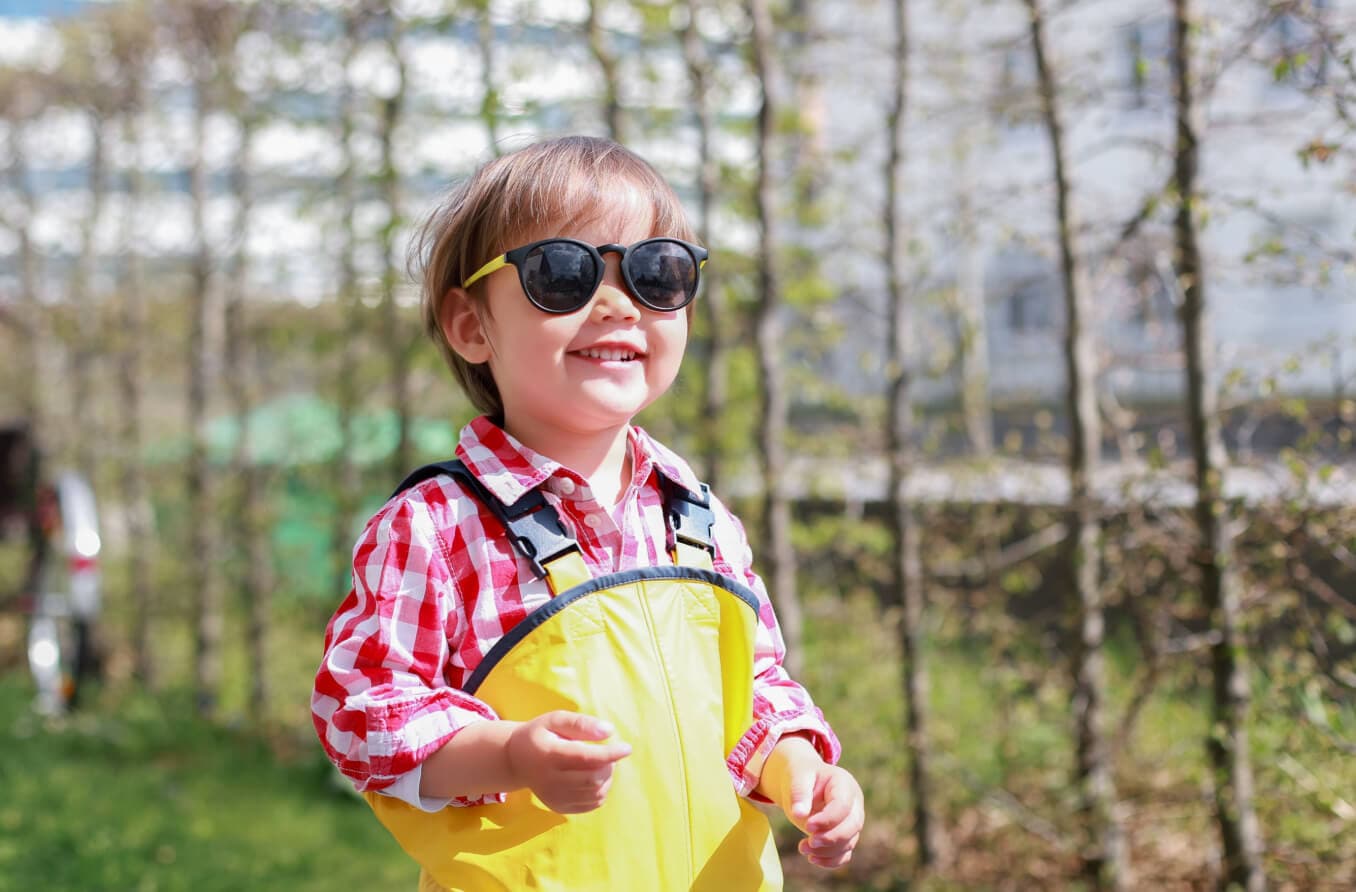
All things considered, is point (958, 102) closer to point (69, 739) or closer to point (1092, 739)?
point (1092, 739)

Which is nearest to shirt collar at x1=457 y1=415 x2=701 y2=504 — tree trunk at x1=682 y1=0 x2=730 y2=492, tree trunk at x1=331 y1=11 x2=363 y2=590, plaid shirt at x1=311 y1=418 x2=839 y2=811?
plaid shirt at x1=311 y1=418 x2=839 y2=811

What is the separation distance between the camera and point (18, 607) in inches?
307

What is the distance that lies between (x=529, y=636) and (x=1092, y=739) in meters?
2.76


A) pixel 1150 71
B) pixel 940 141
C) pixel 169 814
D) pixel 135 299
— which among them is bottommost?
pixel 169 814

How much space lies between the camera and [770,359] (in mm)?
4250

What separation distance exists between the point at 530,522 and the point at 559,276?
0.90ft

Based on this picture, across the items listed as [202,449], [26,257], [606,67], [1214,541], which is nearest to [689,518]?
[1214,541]

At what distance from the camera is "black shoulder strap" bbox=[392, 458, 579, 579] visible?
1560 millimetres

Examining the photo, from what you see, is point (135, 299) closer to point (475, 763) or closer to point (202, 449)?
point (202, 449)

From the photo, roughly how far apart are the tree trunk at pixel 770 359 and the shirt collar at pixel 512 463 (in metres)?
2.52

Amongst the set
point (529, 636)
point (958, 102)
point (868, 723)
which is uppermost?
point (958, 102)

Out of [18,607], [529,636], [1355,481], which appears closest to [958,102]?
[1355,481]

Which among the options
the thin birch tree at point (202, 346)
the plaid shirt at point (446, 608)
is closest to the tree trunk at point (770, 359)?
the plaid shirt at point (446, 608)

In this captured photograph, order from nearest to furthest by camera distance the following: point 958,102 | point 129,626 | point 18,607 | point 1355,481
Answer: point 1355,481, point 958,102, point 18,607, point 129,626
